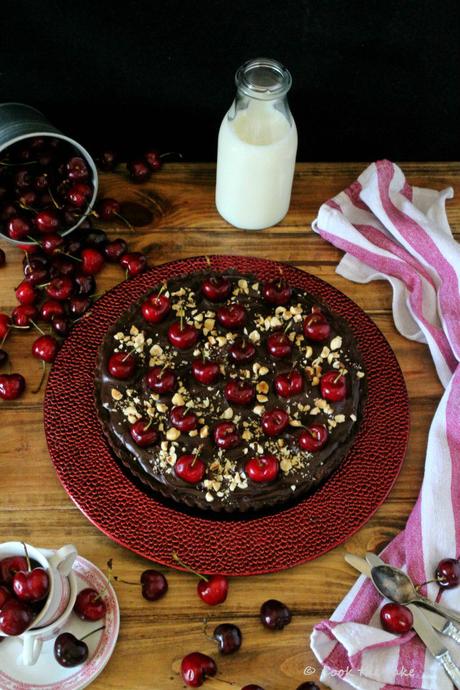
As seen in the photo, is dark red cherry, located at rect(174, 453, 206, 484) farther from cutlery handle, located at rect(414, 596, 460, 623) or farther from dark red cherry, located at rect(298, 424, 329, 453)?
cutlery handle, located at rect(414, 596, 460, 623)

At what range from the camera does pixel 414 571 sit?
3.91 feet

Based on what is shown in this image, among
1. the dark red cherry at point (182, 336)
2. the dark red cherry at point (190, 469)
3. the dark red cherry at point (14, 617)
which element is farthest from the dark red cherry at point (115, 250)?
the dark red cherry at point (14, 617)

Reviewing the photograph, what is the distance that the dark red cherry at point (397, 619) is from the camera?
3.70 feet

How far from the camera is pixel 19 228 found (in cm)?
145

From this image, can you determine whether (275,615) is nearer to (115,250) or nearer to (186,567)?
(186,567)

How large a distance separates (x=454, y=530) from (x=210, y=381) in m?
0.41

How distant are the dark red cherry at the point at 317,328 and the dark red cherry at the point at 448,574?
0.37 m

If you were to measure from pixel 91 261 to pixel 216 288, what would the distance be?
9.5 inches

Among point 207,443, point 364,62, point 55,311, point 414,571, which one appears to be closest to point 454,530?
point 414,571

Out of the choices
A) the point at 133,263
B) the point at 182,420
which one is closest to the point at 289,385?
the point at 182,420

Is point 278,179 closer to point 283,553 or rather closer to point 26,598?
point 283,553

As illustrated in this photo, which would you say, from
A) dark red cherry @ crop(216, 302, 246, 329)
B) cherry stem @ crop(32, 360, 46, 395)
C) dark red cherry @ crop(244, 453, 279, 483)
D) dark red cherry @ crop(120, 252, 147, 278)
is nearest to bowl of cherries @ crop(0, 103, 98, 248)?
dark red cherry @ crop(120, 252, 147, 278)

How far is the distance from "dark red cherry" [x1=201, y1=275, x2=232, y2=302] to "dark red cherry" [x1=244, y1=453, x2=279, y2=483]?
0.94 feet

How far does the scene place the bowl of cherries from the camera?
4.77ft
